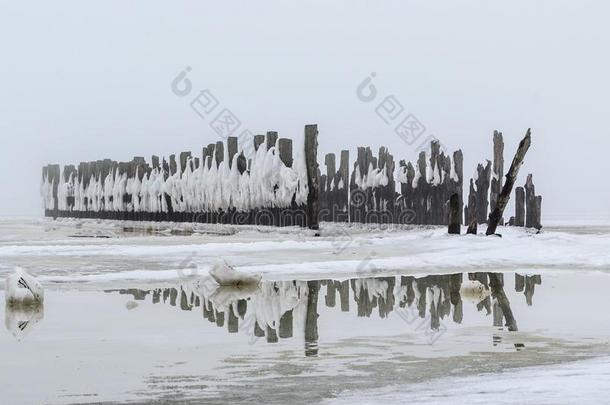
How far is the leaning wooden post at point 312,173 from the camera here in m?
22.9

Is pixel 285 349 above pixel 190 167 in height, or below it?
below

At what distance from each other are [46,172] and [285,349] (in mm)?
48286

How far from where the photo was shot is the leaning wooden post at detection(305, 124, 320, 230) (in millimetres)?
22922

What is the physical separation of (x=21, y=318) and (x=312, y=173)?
1493 cm

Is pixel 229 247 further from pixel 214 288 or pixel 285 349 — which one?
pixel 285 349

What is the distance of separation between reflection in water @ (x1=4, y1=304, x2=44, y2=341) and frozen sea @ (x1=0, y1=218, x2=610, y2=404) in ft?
0.09

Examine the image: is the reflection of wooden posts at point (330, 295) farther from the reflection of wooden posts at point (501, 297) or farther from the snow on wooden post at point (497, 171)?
the snow on wooden post at point (497, 171)

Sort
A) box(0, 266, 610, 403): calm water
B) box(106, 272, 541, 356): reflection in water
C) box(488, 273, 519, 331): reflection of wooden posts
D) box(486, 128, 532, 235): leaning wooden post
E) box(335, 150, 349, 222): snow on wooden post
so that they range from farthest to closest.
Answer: box(335, 150, 349, 222): snow on wooden post → box(486, 128, 532, 235): leaning wooden post → box(488, 273, 519, 331): reflection of wooden posts → box(106, 272, 541, 356): reflection in water → box(0, 266, 610, 403): calm water

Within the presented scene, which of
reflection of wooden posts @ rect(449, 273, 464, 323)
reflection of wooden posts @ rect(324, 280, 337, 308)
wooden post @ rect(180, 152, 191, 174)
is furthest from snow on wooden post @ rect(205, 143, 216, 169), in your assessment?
reflection of wooden posts @ rect(324, 280, 337, 308)

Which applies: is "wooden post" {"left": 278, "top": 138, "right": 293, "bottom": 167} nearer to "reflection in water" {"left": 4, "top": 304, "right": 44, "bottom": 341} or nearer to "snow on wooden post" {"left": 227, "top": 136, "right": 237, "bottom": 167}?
"snow on wooden post" {"left": 227, "top": 136, "right": 237, "bottom": 167}

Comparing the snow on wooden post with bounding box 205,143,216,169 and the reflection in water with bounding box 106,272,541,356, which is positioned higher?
the snow on wooden post with bounding box 205,143,216,169

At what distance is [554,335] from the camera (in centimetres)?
717

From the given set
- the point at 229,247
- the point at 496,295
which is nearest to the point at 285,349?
the point at 496,295

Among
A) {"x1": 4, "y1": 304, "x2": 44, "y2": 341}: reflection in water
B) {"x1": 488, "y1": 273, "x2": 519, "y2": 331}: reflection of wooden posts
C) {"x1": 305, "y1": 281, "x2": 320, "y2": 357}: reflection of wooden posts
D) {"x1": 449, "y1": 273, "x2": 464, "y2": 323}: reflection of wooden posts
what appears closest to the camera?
{"x1": 305, "y1": 281, "x2": 320, "y2": 357}: reflection of wooden posts
